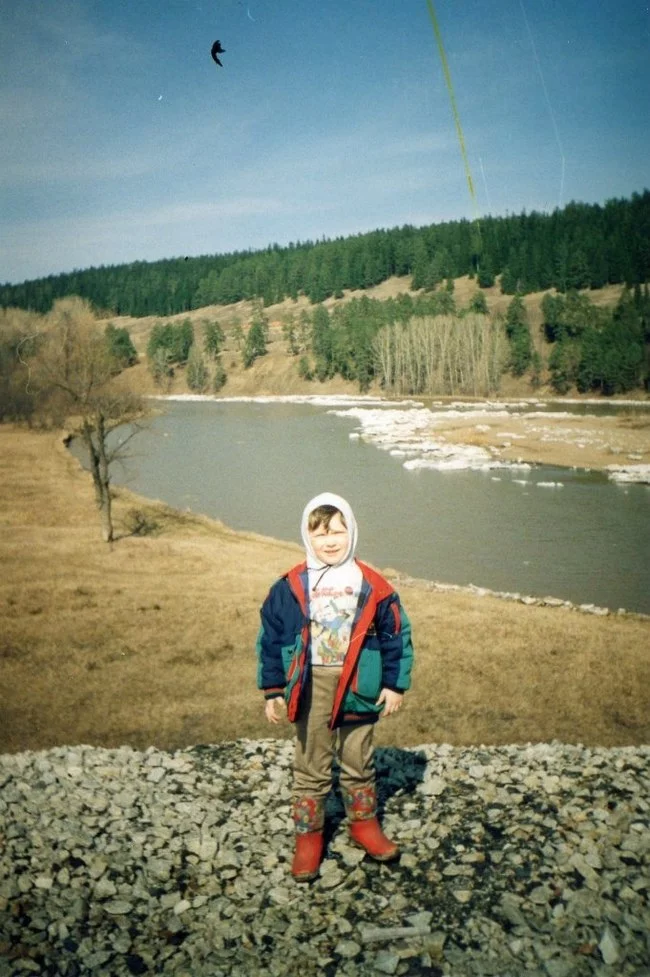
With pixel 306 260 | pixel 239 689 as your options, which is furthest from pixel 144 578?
pixel 306 260

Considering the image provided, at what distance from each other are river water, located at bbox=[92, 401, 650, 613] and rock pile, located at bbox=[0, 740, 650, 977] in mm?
16820

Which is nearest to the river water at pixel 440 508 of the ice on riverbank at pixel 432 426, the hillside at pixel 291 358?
the ice on riverbank at pixel 432 426

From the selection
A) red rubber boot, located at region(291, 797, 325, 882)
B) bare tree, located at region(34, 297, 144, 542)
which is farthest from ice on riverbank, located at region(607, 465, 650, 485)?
red rubber boot, located at region(291, 797, 325, 882)

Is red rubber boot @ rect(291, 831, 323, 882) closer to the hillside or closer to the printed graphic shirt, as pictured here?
the printed graphic shirt

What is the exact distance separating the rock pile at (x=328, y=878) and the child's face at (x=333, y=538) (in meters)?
2.43

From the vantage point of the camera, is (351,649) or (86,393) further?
(86,393)

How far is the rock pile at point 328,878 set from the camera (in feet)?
13.4

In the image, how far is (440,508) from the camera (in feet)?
114

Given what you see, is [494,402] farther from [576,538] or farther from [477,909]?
[477,909]

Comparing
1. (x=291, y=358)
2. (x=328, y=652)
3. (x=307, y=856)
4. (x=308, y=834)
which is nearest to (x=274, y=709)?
(x=328, y=652)

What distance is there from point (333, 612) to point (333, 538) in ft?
1.78

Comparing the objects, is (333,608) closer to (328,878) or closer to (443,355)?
(328,878)

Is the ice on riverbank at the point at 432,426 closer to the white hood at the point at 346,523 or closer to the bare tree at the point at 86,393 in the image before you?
the bare tree at the point at 86,393

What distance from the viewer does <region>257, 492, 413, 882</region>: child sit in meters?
4.69
